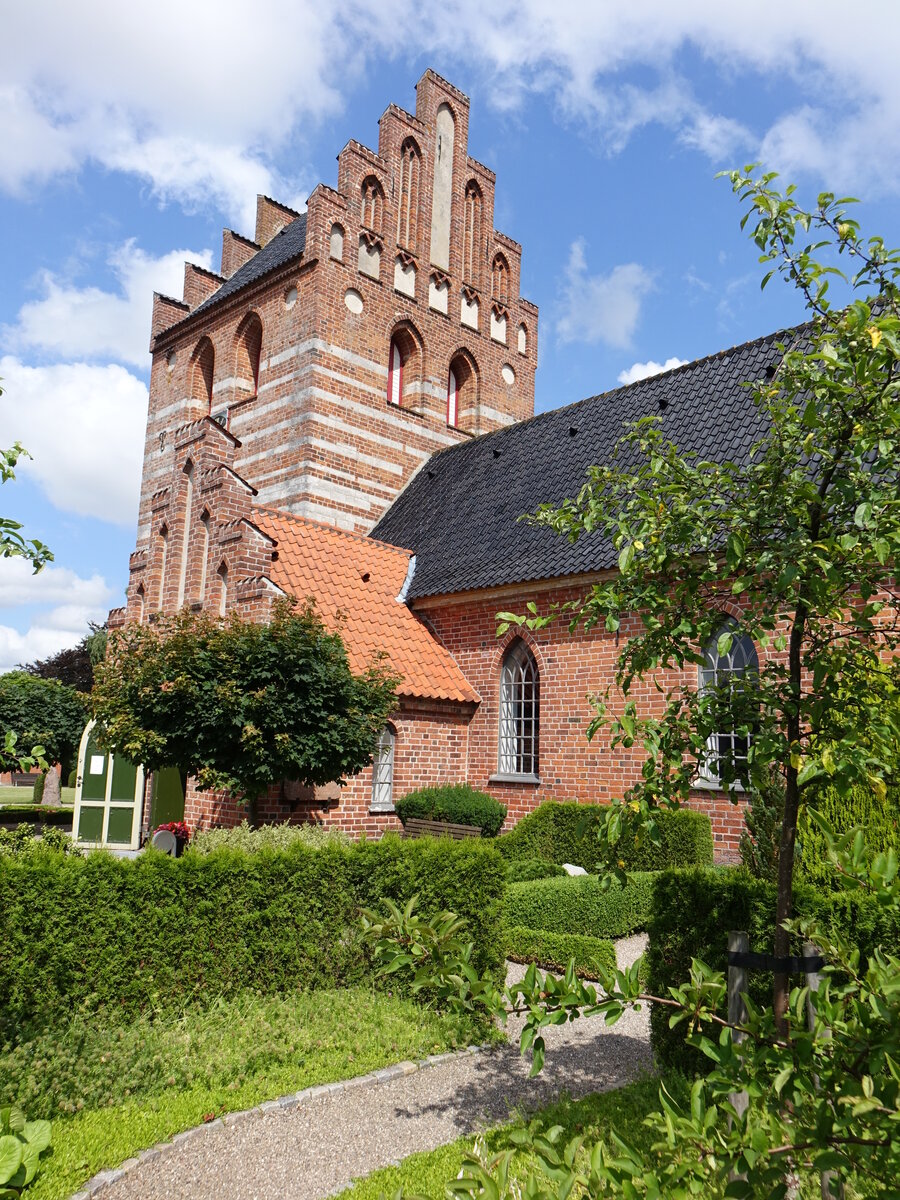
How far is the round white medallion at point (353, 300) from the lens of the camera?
70.2ft

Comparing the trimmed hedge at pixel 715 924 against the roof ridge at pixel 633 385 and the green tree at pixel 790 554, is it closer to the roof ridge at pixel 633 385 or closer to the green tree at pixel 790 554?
the green tree at pixel 790 554

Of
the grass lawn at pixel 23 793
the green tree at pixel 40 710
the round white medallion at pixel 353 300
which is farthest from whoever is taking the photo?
the grass lawn at pixel 23 793

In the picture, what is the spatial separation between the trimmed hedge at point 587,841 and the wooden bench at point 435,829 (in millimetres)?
1075

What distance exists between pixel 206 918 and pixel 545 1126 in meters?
3.15

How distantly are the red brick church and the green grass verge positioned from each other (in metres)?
7.20

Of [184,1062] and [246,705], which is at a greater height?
[246,705]

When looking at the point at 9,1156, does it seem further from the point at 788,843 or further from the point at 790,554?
the point at 790,554

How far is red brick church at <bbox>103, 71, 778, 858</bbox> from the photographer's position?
48.6 feet

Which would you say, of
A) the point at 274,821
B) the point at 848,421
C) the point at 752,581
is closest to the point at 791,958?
the point at 752,581

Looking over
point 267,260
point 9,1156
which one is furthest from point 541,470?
point 9,1156

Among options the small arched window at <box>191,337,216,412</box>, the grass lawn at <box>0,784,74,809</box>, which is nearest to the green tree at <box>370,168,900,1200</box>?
the small arched window at <box>191,337,216,412</box>

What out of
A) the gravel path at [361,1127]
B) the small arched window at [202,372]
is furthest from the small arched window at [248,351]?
the gravel path at [361,1127]

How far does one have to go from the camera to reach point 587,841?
40.2ft

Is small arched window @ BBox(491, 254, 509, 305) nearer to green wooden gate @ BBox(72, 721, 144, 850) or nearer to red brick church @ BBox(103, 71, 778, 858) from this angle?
red brick church @ BBox(103, 71, 778, 858)
